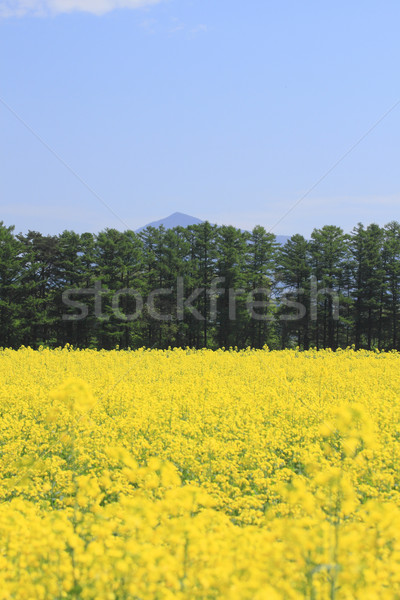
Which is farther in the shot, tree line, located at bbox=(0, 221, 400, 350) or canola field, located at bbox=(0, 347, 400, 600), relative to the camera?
tree line, located at bbox=(0, 221, 400, 350)

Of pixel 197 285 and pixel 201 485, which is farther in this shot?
pixel 197 285

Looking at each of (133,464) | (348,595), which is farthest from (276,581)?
(133,464)

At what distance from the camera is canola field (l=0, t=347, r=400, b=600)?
10.7 feet

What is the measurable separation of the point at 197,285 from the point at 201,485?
3671cm

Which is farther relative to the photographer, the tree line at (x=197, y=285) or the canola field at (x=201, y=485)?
the tree line at (x=197, y=285)

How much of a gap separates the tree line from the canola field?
2407 centimetres

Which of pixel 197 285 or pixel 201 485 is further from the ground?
pixel 197 285

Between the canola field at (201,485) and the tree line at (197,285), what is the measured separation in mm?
24069

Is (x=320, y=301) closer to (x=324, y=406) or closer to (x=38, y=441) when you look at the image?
(x=324, y=406)

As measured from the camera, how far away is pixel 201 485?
6.93 meters

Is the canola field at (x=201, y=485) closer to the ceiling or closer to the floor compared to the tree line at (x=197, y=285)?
closer to the floor

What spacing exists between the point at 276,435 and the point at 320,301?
120ft

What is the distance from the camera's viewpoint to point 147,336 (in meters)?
47.0

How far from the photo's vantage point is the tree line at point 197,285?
41812 millimetres
